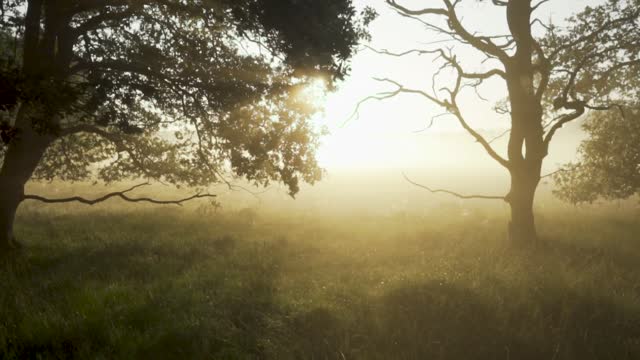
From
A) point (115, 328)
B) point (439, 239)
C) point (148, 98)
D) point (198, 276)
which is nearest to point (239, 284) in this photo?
point (198, 276)

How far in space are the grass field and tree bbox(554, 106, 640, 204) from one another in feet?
11.6

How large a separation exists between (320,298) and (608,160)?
13594mm

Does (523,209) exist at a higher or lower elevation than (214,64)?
lower

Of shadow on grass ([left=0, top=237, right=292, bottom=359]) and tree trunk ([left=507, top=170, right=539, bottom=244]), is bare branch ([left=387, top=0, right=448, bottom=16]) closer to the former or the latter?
tree trunk ([left=507, top=170, right=539, bottom=244])

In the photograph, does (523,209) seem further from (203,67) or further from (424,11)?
(203,67)

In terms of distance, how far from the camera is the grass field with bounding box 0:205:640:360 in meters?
5.54

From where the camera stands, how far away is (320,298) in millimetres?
7047

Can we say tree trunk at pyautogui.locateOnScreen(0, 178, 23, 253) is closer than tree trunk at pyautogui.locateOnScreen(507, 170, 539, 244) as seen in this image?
Yes

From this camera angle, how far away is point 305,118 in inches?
344

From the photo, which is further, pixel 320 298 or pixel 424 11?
pixel 424 11

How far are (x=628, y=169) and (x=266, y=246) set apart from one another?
12.8m

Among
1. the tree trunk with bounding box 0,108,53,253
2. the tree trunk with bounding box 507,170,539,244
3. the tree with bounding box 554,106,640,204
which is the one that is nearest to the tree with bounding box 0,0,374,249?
the tree trunk with bounding box 0,108,53,253

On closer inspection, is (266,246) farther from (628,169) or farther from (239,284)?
(628,169)

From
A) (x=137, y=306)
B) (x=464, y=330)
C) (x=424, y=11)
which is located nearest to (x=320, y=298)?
(x=464, y=330)
